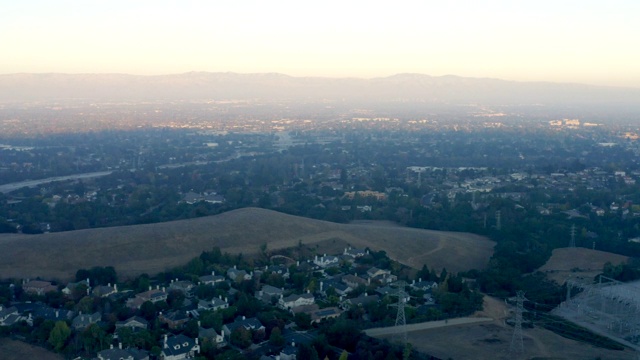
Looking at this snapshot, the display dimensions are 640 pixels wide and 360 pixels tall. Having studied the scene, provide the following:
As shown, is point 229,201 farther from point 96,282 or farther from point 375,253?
point 96,282

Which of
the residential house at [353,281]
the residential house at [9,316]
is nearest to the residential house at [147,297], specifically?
the residential house at [9,316]

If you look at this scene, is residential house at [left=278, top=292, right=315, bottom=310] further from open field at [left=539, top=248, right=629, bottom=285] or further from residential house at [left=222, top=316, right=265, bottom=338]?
open field at [left=539, top=248, right=629, bottom=285]

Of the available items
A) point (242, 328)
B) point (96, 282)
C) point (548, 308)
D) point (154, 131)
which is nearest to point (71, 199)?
point (96, 282)

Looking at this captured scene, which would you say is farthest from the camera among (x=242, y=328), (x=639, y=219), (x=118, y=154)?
(x=118, y=154)

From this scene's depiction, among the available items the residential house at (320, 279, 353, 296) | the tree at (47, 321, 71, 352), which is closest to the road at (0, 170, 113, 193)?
the residential house at (320, 279, 353, 296)

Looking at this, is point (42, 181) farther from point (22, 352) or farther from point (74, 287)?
point (22, 352)

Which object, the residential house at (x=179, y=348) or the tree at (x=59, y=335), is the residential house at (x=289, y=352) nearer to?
the residential house at (x=179, y=348)

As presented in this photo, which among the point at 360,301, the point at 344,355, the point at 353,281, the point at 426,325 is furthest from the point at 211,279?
the point at 344,355
